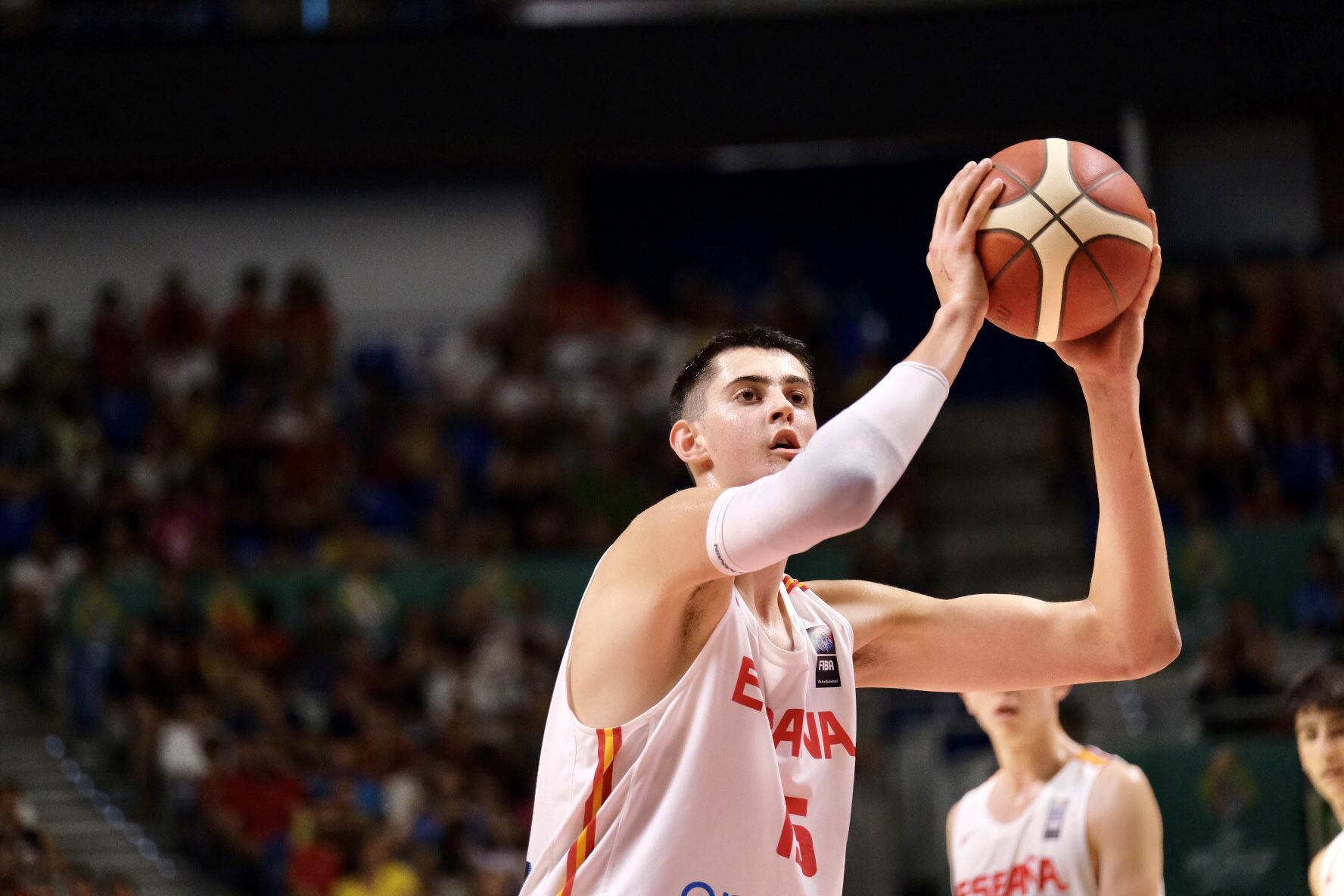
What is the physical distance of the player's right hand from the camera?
3186mm

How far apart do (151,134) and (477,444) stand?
157 inches

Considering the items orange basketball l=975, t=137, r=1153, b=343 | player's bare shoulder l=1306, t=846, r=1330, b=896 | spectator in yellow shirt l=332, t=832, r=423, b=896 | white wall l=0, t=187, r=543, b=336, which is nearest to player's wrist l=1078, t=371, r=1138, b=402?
orange basketball l=975, t=137, r=1153, b=343

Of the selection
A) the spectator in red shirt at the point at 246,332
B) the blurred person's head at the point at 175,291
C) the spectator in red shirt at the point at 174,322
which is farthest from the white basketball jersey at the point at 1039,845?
the blurred person's head at the point at 175,291

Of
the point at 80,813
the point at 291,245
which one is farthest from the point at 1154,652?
the point at 291,245

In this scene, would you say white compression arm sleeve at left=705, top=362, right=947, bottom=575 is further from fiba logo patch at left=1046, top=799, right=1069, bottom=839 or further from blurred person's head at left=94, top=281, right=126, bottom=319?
blurred person's head at left=94, top=281, right=126, bottom=319

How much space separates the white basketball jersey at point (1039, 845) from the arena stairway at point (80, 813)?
6442 millimetres

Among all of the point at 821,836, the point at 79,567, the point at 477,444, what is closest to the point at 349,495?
the point at 477,444

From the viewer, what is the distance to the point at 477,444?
45.4ft

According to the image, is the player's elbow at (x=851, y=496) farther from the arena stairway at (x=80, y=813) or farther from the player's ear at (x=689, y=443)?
the arena stairway at (x=80, y=813)

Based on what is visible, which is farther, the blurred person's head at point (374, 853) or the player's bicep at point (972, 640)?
the blurred person's head at point (374, 853)

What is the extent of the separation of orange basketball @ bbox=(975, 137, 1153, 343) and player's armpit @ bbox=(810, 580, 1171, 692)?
0.63m

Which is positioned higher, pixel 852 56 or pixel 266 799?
pixel 852 56

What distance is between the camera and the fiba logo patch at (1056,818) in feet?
17.0

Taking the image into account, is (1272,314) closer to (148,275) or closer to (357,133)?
(357,133)
